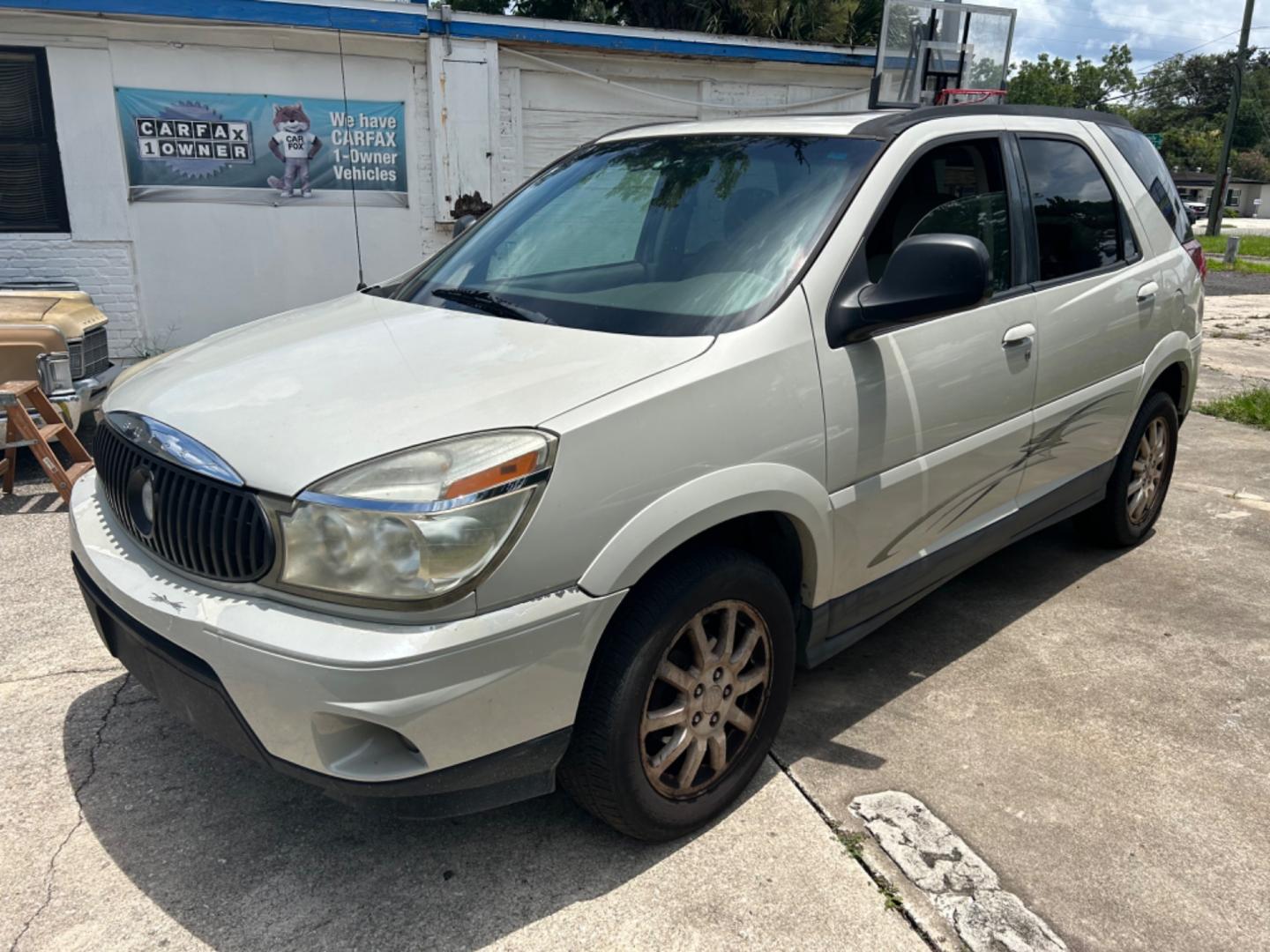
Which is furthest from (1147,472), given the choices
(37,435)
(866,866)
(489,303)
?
(37,435)

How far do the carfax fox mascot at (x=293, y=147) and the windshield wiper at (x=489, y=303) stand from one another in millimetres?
6435

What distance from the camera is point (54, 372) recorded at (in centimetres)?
538

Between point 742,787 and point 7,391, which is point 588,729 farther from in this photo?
point 7,391

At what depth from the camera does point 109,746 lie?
303 centimetres

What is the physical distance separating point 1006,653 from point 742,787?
4.92 feet

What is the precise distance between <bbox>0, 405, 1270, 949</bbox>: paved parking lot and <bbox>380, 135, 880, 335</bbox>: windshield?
55.8 inches

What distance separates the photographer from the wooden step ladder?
4.99 m

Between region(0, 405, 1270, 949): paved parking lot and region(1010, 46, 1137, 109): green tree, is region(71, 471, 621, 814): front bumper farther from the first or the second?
region(1010, 46, 1137, 109): green tree

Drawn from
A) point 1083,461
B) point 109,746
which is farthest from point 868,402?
point 109,746

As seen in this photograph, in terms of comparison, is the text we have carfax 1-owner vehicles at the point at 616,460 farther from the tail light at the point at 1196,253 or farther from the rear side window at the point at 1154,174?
the tail light at the point at 1196,253

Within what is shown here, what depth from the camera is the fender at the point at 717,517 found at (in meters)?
2.22

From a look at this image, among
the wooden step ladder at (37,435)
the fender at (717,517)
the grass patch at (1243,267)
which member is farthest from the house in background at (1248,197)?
the fender at (717,517)

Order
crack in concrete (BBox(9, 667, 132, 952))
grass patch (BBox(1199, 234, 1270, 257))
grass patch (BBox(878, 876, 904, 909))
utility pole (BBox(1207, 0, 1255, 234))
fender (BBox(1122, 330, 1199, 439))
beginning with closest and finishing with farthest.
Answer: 1. crack in concrete (BBox(9, 667, 132, 952))
2. grass patch (BBox(878, 876, 904, 909))
3. fender (BBox(1122, 330, 1199, 439))
4. grass patch (BBox(1199, 234, 1270, 257))
5. utility pole (BBox(1207, 0, 1255, 234))

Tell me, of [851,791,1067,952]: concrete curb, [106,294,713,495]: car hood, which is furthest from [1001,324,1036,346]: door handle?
[851,791,1067,952]: concrete curb
